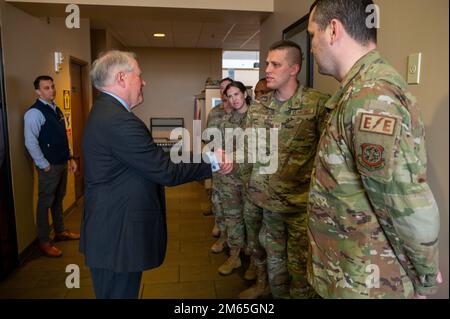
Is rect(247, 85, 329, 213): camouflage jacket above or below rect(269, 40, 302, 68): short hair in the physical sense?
below

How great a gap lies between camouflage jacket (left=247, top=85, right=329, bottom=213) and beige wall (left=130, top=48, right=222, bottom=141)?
6598 millimetres

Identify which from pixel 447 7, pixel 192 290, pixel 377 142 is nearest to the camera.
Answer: pixel 377 142

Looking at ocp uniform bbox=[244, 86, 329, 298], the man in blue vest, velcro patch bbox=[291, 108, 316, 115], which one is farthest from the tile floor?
velcro patch bbox=[291, 108, 316, 115]

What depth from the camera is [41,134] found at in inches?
122

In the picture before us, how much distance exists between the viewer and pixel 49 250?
322 cm

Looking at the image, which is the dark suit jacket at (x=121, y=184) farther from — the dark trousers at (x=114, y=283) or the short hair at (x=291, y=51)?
the short hair at (x=291, y=51)

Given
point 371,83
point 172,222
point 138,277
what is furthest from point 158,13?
point 371,83

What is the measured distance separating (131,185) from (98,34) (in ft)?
17.8

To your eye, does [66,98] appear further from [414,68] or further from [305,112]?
[414,68]

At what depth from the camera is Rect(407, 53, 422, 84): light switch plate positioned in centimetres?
136

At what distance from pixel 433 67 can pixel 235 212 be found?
78.2 inches

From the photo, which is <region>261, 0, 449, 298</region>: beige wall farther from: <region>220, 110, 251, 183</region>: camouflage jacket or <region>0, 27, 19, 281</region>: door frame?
<region>0, 27, 19, 281</region>: door frame

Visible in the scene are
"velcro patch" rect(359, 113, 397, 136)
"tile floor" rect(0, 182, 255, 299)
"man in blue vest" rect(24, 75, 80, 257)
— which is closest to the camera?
"velcro patch" rect(359, 113, 397, 136)
